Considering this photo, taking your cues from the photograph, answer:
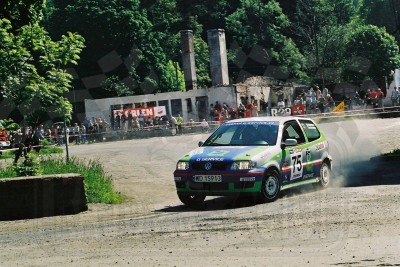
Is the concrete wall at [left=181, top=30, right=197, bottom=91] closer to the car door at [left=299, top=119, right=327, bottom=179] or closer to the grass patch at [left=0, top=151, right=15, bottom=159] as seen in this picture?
the grass patch at [left=0, top=151, right=15, bottom=159]

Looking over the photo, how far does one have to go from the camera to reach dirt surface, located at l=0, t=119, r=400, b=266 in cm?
790

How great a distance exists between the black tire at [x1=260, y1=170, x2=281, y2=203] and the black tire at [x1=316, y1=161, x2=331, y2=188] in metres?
2.02

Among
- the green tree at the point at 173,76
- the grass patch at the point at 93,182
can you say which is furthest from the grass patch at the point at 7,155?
the green tree at the point at 173,76

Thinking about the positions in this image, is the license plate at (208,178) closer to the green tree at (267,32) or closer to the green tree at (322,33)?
the green tree at (322,33)

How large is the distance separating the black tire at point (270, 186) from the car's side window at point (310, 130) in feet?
6.61

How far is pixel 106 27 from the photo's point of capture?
75000 millimetres

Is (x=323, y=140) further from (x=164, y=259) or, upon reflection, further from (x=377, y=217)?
(x=164, y=259)

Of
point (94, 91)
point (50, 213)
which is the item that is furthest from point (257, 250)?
point (94, 91)

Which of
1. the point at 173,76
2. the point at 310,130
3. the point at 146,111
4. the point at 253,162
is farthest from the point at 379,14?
the point at 253,162

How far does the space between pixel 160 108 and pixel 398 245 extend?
48525 millimetres

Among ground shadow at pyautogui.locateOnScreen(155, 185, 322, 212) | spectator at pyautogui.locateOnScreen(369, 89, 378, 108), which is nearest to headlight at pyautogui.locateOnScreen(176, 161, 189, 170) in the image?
ground shadow at pyautogui.locateOnScreen(155, 185, 322, 212)

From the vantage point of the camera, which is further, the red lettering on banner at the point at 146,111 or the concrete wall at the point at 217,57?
the concrete wall at the point at 217,57

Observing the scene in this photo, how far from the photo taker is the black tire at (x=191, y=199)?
45.0ft

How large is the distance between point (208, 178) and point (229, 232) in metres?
3.60
